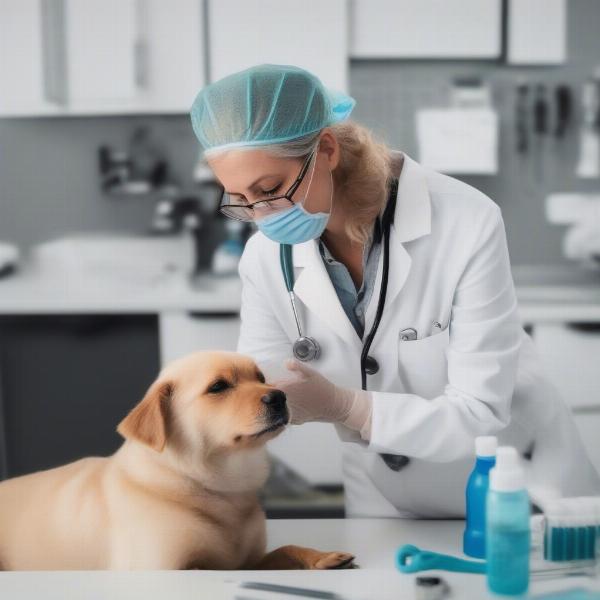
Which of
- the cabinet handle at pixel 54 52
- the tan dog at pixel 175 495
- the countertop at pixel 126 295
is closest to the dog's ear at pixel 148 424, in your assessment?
the tan dog at pixel 175 495

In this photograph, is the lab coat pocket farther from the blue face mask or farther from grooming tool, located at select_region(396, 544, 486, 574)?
grooming tool, located at select_region(396, 544, 486, 574)

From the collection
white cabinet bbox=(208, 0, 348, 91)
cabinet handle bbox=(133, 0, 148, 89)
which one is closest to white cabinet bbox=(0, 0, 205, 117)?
cabinet handle bbox=(133, 0, 148, 89)

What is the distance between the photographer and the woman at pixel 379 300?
121 cm

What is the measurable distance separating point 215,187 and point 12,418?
1.14 meters

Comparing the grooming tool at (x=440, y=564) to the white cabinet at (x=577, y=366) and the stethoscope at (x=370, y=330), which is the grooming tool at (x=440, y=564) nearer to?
the stethoscope at (x=370, y=330)

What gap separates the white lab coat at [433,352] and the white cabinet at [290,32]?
145 centimetres

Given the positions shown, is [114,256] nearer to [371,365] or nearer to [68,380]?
[68,380]

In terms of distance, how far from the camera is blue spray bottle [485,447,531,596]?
86 cm

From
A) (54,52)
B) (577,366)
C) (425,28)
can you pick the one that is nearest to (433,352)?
(577,366)

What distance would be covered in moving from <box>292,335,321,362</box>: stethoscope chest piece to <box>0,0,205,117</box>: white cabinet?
1.64m

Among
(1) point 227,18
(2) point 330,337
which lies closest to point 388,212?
(2) point 330,337

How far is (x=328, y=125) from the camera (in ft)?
4.16

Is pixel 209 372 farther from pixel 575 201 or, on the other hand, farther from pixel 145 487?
pixel 575 201

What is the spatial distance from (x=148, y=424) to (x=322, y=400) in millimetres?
282
